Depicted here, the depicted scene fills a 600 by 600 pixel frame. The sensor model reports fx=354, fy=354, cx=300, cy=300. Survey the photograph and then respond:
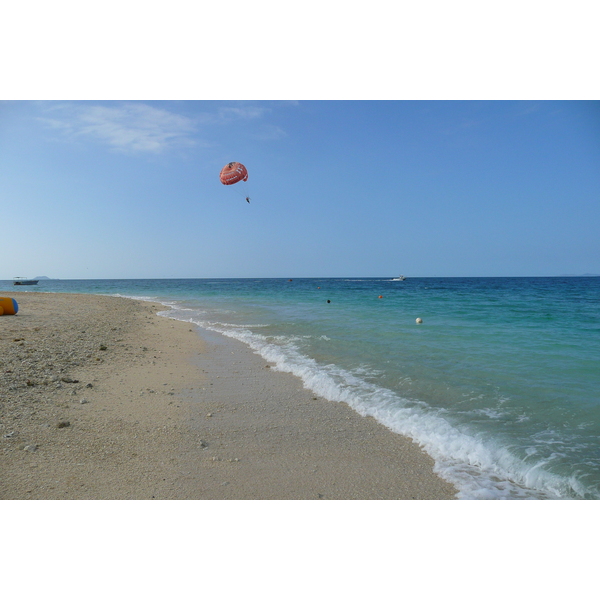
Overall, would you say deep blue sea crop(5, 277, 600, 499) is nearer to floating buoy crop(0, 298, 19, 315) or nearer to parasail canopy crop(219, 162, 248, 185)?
floating buoy crop(0, 298, 19, 315)

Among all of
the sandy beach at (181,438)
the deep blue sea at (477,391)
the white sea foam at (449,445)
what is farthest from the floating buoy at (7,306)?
the white sea foam at (449,445)

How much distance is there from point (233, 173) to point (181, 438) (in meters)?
16.3

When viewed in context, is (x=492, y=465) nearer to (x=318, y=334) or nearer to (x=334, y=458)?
(x=334, y=458)

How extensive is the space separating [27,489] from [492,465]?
4.81m

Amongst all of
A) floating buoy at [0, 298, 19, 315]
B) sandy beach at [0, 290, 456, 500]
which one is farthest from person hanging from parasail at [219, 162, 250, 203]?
sandy beach at [0, 290, 456, 500]

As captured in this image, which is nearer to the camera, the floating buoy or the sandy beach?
the sandy beach

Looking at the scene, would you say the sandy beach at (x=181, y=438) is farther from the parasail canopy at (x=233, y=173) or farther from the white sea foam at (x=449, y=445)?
the parasail canopy at (x=233, y=173)

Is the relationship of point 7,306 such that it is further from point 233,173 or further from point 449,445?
point 449,445

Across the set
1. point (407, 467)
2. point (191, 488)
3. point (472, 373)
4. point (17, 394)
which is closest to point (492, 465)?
point (407, 467)

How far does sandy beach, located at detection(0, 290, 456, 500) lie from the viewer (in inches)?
137

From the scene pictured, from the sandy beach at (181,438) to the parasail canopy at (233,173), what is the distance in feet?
41.7

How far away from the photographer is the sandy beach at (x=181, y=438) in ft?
11.4

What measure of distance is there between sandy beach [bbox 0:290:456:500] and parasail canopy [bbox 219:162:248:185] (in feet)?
41.7

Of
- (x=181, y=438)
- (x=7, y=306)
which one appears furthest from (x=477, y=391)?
(x=7, y=306)
